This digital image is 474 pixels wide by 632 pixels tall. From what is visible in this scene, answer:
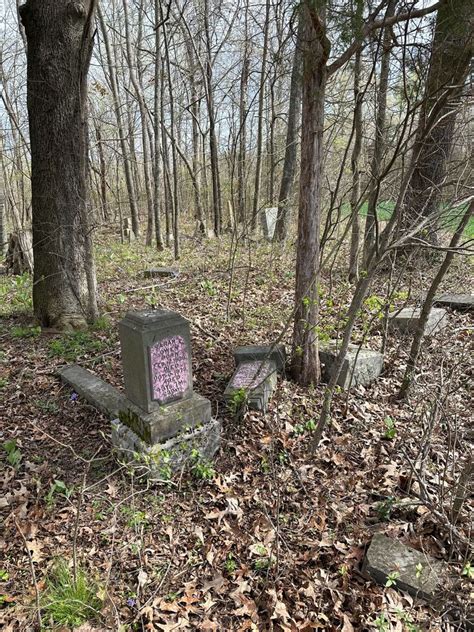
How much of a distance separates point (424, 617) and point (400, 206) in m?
2.68

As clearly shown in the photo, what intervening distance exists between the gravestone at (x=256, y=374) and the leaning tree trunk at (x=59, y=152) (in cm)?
255

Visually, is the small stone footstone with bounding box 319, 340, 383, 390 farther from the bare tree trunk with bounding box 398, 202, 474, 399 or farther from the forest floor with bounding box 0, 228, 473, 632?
the bare tree trunk with bounding box 398, 202, 474, 399

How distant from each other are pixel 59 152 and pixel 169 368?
3.54 metres

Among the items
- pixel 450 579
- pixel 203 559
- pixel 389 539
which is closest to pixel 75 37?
pixel 203 559

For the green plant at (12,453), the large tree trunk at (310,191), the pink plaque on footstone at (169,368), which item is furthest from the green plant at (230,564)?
the green plant at (12,453)

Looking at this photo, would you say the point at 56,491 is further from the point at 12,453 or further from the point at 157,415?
the point at 157,415

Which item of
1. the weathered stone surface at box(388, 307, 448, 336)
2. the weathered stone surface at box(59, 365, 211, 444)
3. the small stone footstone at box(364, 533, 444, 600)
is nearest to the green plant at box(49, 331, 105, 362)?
the weathered stone surface at box(59, 365, 211, 444)

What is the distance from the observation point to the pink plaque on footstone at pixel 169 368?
303 cm

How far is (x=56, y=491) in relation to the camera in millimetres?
2994

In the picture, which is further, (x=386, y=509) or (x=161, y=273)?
(x=161, y=273)

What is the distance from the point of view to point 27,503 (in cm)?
287

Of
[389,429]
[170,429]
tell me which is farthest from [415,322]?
[170,429]

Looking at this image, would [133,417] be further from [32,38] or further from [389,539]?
[32,38]

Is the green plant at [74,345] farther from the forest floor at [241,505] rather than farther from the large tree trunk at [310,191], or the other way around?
the large tree trunk at [310,191]
